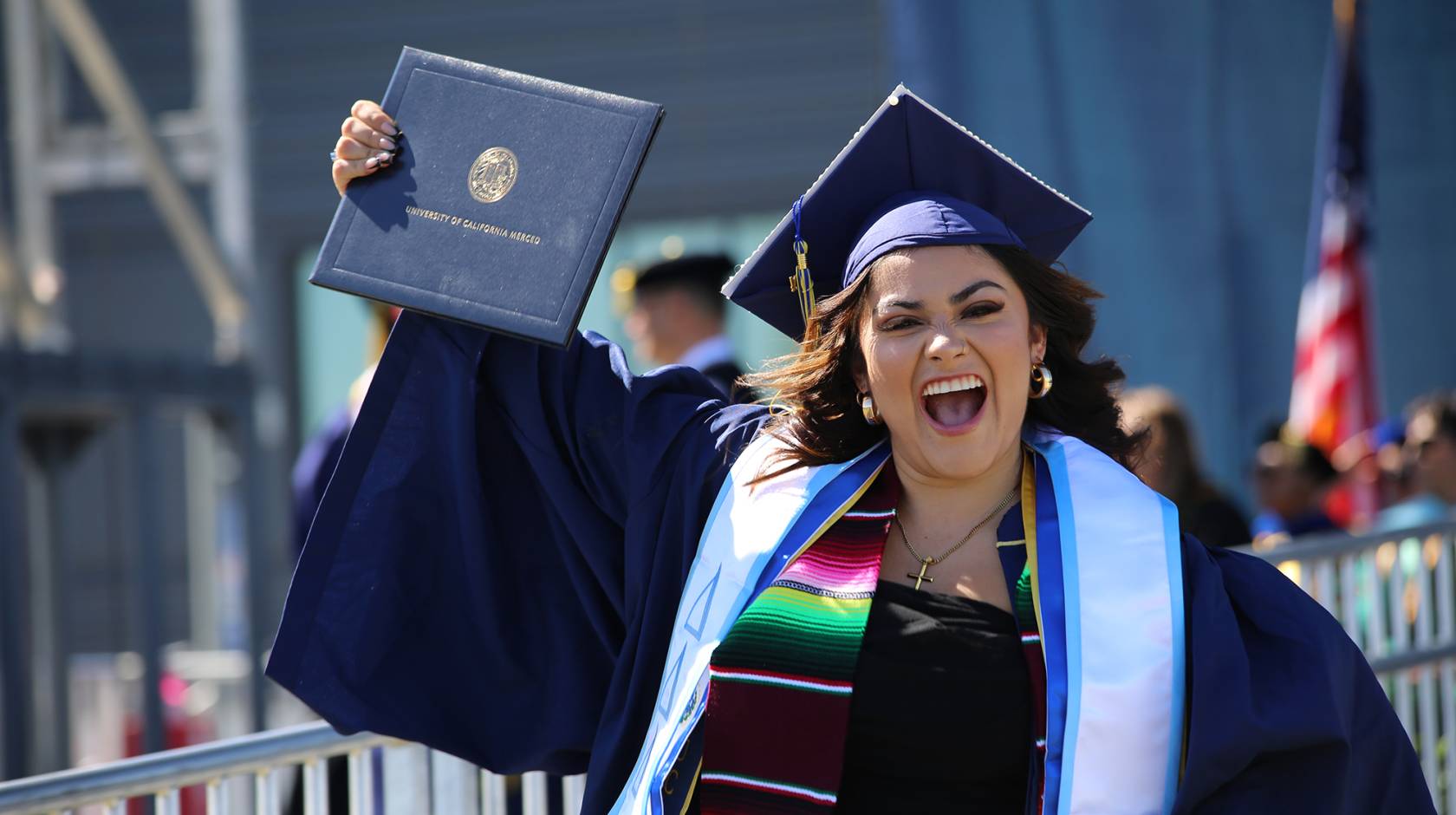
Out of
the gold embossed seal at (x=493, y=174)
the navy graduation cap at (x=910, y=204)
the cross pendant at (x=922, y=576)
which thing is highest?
the gold embossed seal at (x=493, y=174)

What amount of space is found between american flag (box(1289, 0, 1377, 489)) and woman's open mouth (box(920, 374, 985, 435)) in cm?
435

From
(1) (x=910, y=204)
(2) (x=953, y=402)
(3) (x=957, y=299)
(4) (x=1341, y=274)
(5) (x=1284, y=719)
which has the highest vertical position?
(4) (x=1341, y=274)

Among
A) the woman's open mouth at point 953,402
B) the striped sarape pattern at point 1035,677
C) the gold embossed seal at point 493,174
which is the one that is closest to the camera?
the striped sarape pattern at point 1035,677

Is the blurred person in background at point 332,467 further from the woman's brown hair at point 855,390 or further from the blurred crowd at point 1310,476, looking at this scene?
the blurred crowd at point 1310,476

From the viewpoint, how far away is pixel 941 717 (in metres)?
2.20

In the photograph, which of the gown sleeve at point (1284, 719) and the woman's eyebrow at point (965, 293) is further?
the woman's eyebrow at point (965, 293)

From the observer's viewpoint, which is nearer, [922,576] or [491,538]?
[922,576]

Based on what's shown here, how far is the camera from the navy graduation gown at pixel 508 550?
253cm

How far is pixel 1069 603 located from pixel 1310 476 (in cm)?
375

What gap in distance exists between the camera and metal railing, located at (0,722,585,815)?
241cm

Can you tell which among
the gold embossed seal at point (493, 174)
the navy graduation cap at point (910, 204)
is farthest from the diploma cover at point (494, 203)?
the navy graduation cap at point (910, 204)

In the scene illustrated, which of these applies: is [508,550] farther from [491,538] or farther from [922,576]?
Result: [922,576]

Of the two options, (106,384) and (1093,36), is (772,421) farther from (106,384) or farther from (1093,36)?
(1093,36)

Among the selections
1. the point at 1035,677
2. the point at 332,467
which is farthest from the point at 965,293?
the point at 332,467
